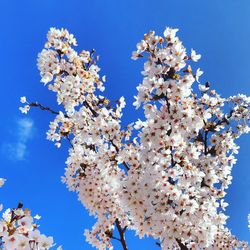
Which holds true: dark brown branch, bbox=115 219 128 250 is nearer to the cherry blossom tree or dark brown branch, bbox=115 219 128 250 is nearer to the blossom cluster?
the cherry blossom tree

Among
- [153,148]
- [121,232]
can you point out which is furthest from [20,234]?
[121,232]

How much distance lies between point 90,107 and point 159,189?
165 inches

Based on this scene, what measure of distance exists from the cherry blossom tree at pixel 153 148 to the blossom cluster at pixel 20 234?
455 centimetres

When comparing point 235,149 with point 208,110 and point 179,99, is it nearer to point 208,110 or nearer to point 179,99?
point 208,110

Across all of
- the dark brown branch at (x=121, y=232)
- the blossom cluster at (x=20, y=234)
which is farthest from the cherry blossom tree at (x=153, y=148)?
the blossom cluster at (x=20, y=234)

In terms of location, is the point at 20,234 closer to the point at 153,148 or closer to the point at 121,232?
the point at 153,148

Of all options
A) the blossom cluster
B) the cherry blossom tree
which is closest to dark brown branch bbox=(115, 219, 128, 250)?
the cherry blossom tree

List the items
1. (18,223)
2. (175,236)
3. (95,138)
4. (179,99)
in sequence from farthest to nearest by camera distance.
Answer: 1. (95,138)
2. (175,236)
3. (179,99)
4. (18,223)

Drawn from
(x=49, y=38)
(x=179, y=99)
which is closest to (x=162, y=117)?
(x=179, y=99)

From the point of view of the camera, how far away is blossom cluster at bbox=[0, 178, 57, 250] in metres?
4.38

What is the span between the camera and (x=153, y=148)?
918 cm

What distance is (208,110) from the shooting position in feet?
35.9

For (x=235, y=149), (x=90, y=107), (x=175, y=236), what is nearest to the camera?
(x=175, y=236)

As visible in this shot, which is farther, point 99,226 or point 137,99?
point 99,226
